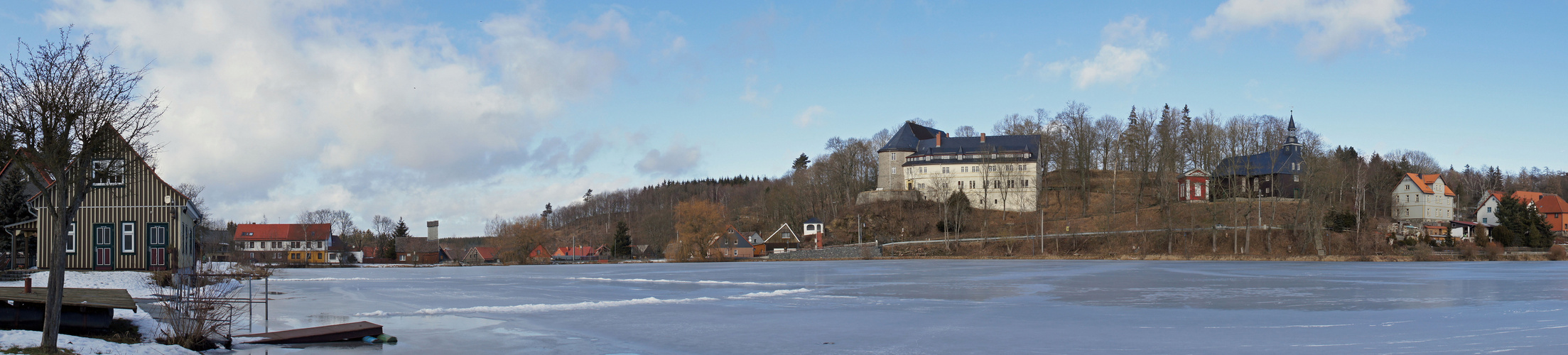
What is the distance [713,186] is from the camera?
156m

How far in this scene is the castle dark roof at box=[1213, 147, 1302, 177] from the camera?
68812 mm

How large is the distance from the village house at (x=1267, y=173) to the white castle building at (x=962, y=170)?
50.0 ft

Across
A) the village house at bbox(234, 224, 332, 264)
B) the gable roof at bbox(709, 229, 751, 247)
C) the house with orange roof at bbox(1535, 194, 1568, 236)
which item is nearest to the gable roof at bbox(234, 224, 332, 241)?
the village house at bbox(234, 224, 332, 264)

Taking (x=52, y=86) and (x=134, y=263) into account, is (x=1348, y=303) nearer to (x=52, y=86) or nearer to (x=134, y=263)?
(x=52, y=86)

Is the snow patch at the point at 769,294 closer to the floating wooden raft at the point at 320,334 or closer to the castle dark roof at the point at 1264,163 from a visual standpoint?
A: the floating wooden raft at the point at 320,334

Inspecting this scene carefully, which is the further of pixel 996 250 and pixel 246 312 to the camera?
pixel 996 250

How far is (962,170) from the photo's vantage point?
81.1 metres

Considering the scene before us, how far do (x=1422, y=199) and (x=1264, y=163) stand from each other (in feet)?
35.5

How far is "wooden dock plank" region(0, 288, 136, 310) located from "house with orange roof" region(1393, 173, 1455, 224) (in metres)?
75.9

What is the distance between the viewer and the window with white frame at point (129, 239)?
26.1m

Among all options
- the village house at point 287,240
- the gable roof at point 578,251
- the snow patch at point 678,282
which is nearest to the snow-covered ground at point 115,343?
the snow patch at point 678,282

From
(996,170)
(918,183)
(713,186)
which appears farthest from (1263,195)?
(713,186)

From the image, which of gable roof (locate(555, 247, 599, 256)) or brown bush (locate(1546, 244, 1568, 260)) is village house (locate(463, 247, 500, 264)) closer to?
gable roof (locate(555, 247, 599, 256))

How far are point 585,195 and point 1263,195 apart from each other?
111533 millimetres
